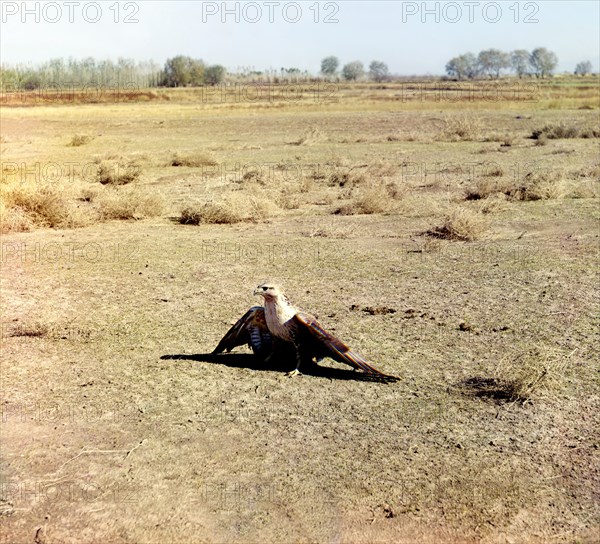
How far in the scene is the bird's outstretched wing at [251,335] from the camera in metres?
7.85

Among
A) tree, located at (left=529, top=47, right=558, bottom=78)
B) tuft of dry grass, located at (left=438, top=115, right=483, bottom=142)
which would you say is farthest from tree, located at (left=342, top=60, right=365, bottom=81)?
tuft of dry grass, located at (left=438, top=115, right=483, bottom=142)

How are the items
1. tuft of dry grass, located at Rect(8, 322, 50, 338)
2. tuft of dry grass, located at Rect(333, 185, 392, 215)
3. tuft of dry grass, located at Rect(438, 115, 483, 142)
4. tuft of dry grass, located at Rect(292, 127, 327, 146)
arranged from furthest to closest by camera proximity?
tuft of dry grass, located at Rect(438, 115, 483, 142)
tuft of dry grass, located at Rect(292, 127, 327, 146)
tuft of dry grass, located at Rect(333, 185, 392, 215)
tuft of dry grass, located at Rect(8, 322, 50, 338)

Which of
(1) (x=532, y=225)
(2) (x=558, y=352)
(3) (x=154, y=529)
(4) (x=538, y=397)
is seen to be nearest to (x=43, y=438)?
(3) (x=154, y=529)

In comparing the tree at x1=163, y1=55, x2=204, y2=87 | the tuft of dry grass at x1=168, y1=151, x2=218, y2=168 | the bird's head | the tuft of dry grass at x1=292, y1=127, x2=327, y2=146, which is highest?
the tree at x1=163, y1=55, x2=204, y2=87

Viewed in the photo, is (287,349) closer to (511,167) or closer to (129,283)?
(129,283)

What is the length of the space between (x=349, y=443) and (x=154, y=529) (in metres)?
1.77

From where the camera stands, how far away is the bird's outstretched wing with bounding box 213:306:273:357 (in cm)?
785

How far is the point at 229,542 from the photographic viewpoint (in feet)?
16.6

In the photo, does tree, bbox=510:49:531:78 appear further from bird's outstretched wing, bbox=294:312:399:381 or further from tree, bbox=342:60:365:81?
bird's outstretched wing, bbox=294:312:399:381

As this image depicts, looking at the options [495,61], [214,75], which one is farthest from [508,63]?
[214,75]

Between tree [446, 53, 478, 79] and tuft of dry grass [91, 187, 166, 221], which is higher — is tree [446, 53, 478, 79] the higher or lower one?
the higher one

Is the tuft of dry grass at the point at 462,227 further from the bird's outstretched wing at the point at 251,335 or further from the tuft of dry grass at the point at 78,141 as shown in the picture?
the tuft of dry grass at the point at 78,141

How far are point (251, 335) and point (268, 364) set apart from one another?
1.14 feet

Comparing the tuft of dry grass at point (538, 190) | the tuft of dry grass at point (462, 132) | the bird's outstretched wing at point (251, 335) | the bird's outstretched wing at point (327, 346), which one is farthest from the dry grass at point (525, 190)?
the tuft of dry grass at point (462, 132)
